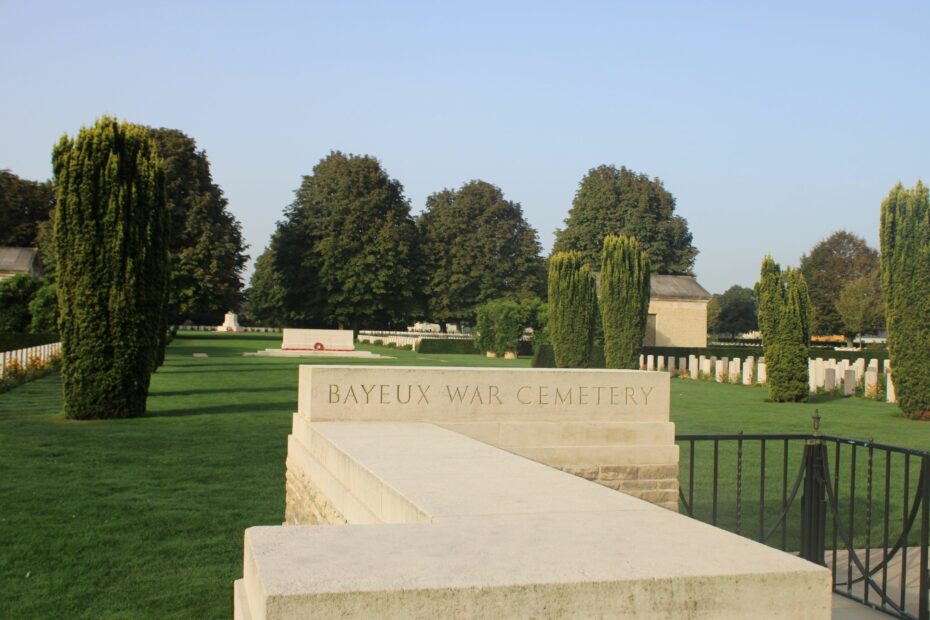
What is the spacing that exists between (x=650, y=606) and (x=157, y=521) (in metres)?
5.23

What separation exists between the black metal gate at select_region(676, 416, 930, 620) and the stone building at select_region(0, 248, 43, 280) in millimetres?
42298

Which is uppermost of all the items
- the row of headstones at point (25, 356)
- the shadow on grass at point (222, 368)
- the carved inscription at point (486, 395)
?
the carved inscription at point (486, 395)

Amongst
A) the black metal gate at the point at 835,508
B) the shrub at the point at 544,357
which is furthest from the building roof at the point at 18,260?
the black metal gate at the point at 835,508

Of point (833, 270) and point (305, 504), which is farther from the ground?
point (833, 270)

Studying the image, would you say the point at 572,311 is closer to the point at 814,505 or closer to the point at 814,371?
the point at 814,371

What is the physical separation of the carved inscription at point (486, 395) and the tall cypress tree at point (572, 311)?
19.9 metres

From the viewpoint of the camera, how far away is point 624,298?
25.5 meters

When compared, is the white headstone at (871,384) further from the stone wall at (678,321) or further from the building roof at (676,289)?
the building roof at (676,289)

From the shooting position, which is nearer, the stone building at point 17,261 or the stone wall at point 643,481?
the stone wall at point 643,481

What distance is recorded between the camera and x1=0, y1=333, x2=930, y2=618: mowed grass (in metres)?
5.26

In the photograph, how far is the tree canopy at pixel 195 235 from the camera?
43094mm

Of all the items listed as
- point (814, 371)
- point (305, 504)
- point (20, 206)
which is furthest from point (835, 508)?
point (20, 206)

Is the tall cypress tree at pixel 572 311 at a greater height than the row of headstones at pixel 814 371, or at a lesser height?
greater

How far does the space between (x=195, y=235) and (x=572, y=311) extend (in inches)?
950
